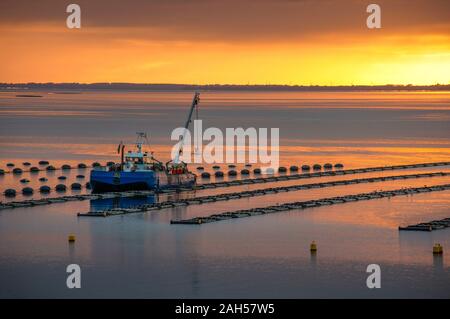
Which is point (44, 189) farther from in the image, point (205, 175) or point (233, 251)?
point (233, 251)

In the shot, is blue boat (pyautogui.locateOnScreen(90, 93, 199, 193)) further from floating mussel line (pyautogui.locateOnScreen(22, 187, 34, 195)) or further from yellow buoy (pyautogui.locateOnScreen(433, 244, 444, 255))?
yellow buoy (pyautogui.locateOnScreen(433, 244, 444, 255))

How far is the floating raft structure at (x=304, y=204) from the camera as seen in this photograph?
6838 centimetres

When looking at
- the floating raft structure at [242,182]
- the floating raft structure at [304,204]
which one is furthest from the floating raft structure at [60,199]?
the floating raft structure at [304,204]

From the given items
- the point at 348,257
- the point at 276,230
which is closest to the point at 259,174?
the point at 276,230

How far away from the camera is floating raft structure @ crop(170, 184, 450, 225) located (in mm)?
68375

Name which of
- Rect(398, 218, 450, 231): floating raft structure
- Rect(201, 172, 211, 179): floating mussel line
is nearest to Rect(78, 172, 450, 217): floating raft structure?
Rect(201, 172, 211, 179): floating mussel line

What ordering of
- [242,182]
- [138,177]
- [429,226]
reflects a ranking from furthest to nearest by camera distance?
[242,182], [138,177], [429,226]

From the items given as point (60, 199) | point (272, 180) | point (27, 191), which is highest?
point (272, 180)

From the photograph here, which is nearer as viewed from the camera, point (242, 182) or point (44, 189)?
point (44, 189)

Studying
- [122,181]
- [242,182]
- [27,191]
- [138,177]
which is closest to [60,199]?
[27,191]

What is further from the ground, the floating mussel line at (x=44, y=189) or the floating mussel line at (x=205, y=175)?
the floating mussel line at (x=205, y=175)

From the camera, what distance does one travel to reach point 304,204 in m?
76.1

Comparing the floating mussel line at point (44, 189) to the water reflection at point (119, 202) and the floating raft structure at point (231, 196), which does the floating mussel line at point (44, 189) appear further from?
the floating raft structure at point (231, 196)
